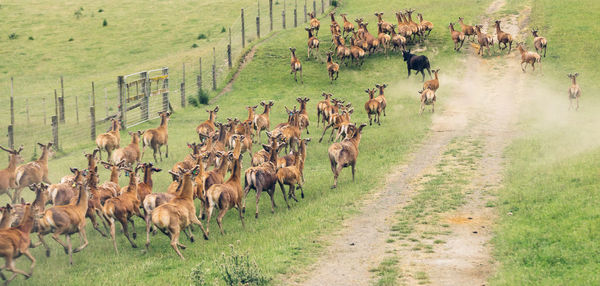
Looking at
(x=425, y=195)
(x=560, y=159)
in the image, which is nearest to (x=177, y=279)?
(x=425, y=195)

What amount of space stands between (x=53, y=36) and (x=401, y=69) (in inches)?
1241

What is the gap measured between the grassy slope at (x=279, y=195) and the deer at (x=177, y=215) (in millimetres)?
493

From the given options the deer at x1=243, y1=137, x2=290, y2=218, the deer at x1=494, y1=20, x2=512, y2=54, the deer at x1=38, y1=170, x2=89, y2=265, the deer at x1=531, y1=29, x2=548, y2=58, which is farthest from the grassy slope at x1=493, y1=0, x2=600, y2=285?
the deer at x1=38, y1=170, x2=89, y2=265

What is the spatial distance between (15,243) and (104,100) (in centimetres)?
2977

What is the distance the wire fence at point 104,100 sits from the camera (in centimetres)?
3347

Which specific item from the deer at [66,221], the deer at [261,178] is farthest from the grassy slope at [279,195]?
the deer at [261,178]

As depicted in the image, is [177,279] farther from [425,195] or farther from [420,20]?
[420,20]

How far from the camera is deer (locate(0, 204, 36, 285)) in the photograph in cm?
1359

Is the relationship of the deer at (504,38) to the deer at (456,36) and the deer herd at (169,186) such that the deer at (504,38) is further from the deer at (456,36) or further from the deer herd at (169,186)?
the deer herd at (169,186)

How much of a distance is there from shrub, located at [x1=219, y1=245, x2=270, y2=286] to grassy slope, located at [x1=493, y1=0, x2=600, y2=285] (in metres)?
4.43

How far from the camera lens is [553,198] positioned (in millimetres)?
18156

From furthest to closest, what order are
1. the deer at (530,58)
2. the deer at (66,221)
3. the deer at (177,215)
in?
the deer at (530,58)
the deer at (66,221)
the deer at (177,215)

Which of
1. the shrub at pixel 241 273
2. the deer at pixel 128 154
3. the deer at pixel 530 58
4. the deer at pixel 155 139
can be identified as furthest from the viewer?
the deer at pixel 530 58

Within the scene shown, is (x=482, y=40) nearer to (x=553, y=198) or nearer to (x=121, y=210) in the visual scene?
(x=553, y=198)
